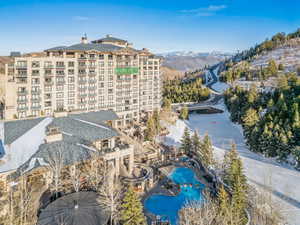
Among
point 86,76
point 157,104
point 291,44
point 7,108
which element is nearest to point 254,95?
point 157,104

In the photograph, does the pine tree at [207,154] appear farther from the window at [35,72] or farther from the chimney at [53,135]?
the window at [35,72]

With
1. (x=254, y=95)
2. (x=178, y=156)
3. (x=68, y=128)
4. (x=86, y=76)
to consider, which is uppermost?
(x=86, y=76)

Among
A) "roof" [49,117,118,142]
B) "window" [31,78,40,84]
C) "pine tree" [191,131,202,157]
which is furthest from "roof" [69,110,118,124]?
"window" [31,78,40,84]

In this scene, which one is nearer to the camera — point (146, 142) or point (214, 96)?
point (146, 142)

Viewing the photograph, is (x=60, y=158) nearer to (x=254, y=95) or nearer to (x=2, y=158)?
(x=2, y=158)

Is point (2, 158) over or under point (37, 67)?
under

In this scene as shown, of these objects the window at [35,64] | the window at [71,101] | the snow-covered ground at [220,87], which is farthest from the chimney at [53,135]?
the snow-covered ground at [220,87]

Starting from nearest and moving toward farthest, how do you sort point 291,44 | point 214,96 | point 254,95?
1. point 254,95
2. point 214,96
3. point 291,44
